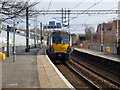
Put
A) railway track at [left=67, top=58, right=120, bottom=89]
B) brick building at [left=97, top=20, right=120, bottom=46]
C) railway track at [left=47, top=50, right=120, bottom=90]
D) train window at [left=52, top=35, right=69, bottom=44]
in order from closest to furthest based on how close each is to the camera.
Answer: railway track at [left=47, top=50, right=120, bottom=90] → railway track at [left=67, top=58, right=120, bottom=89] → train window at [left=52, top=35, right=69, bottom=44] → brick building at [left=97, top=20, right=120, bottom=46]

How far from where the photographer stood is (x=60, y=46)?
19.2 m

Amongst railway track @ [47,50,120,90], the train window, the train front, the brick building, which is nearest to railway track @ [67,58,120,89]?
railway track @ [47,50,120,90]

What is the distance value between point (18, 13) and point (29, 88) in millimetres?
7102

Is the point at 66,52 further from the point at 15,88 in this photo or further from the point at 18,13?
the point at 15,88

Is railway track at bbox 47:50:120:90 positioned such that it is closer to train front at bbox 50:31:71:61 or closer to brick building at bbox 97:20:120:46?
train front at bbox 50:31:71:61

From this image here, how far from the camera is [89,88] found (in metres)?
10.4

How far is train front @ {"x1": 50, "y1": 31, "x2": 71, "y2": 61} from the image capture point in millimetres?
19234

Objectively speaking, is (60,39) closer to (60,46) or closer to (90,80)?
(60,46)

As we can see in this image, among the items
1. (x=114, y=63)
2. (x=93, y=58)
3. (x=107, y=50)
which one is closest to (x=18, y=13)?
(x=114, y=63)

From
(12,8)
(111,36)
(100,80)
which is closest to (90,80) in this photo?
(100,80)

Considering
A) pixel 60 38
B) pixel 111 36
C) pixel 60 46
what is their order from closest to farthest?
1. pixel 60 46
2. pixel 60 38
3. pixel 111 36

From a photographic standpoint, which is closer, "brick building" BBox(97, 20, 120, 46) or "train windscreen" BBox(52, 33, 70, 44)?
"train windscreen" BBox(52, 33, 70, 44)

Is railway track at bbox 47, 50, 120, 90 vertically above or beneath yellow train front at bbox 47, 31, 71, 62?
beneath

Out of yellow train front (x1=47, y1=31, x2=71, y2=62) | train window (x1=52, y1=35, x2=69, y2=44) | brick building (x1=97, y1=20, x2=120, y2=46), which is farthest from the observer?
brick building (x1=97, y1=20, x2=120, y2=46)
